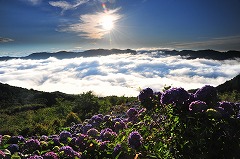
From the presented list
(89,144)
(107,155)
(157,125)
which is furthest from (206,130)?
(89,144)

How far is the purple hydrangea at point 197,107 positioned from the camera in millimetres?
3559

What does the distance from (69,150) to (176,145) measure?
1995mm

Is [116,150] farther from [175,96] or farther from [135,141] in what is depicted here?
[175,96]

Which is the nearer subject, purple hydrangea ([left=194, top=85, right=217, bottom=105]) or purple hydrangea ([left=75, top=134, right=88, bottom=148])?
purple hydrangea ([left=194, top=85, right=217, bottom=105])

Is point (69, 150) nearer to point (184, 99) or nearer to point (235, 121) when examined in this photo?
point (184, 99)

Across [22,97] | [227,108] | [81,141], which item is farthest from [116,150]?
[22,97]

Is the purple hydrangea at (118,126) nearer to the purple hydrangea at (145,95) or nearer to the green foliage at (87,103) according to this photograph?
the purple hydrangea at (145,95)

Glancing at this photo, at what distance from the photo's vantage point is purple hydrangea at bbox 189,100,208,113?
3.56m

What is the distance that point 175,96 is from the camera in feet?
12.2

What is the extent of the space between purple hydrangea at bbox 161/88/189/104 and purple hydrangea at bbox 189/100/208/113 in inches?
6.3

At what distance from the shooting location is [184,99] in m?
3.73

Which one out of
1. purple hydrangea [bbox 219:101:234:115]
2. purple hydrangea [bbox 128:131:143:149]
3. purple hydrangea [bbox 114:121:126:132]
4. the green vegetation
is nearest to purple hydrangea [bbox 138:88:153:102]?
purple hydrangea [bbox 128:131:143:149]

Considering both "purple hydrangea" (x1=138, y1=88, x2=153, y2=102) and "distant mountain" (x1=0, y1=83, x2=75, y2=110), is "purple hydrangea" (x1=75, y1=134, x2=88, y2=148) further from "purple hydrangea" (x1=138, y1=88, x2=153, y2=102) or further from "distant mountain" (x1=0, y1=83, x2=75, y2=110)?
"distant mountain" (x1=0, y1=83, x2=75, y2=110)

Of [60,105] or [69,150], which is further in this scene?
[60,105]
